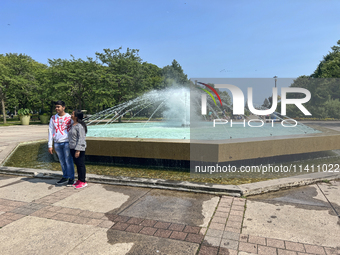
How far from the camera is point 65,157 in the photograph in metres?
5.58

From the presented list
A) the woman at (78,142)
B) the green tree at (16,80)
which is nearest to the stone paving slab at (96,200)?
the woman at (78,142)

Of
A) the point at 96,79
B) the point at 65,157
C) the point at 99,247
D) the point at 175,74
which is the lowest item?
the point at 99,247

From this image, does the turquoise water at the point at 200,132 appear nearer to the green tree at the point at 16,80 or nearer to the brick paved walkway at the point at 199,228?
the brick paved walkway at the point at 199,228

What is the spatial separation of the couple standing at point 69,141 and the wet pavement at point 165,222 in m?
0.44

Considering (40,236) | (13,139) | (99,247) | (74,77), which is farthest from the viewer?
(74,77)

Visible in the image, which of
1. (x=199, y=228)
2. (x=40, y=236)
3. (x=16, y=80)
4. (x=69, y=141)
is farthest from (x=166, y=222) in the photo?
(x=16, y=80)

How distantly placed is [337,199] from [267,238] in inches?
89.1

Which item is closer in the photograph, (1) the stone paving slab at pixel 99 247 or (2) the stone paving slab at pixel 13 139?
(1) the stone paving slab at pixel 99 247

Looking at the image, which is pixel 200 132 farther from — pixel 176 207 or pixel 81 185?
pixel 176 207

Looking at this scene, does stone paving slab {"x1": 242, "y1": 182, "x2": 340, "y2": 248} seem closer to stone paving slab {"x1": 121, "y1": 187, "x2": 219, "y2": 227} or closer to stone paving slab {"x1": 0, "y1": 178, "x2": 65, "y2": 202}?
stone paving slab {"x1": 121, "y1": 187, "x2": 219, "y2": 227}

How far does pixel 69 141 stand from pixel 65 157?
0.49 metres

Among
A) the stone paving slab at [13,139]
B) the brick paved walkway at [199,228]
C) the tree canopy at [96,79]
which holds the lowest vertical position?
the brick paved walkway at [199,228]

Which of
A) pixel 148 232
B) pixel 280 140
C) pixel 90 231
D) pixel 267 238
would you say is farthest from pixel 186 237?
pixel 280 140

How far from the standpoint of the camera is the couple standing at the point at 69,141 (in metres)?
5.27
